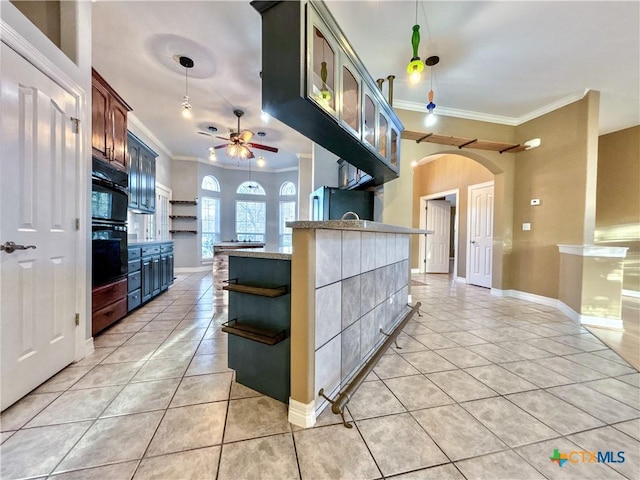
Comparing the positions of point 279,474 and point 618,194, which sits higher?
point 618,194

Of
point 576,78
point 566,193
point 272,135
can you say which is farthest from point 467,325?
point 272,135

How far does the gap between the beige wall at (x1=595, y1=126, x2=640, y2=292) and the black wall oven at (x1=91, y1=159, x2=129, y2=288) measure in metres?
7.83

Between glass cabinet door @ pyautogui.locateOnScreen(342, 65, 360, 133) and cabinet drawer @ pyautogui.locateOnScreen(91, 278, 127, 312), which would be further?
cabinet drawer @ pyautogui.locateOnScreen(91, 278, 127, 312)

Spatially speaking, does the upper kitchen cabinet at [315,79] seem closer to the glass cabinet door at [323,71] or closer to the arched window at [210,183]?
the glass cabinet door at [323,71]

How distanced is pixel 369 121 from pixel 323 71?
0.85 meters

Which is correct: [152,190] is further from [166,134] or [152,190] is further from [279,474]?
[279,474]

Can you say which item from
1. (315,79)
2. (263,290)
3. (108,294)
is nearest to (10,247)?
(108,294)

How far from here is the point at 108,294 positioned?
2527mm

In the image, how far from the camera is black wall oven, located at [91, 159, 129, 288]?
7.58 feet

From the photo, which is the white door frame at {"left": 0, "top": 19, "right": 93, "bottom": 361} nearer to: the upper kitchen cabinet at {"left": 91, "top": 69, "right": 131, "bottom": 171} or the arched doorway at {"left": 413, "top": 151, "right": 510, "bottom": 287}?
the upper kitchen cabinet at {"left": 91, "top": 69, "right": 131, "bottom": 171}

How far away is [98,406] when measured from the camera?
4.60 feet

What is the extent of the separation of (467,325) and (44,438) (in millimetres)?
3439

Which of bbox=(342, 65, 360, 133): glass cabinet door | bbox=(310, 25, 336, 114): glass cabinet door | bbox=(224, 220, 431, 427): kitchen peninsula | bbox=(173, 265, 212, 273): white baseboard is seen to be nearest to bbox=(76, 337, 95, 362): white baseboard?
bbox=(224, 220, 431, 427): kitchen peninsula

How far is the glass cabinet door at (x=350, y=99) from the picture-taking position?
6.10ft
